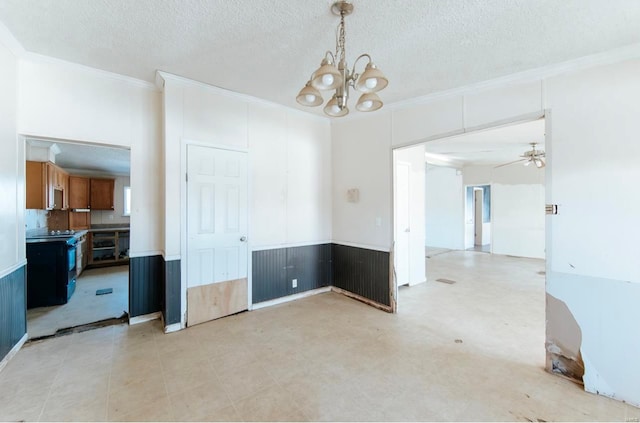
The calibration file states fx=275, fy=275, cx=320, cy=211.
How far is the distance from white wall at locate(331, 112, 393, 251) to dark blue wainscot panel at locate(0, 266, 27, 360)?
147 inches

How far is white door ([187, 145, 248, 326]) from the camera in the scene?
3.27m

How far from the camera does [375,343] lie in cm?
288

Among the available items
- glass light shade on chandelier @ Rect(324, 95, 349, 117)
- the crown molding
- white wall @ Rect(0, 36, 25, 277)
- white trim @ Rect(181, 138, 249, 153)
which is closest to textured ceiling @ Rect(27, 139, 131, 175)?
white wall @ Rect(0, 36, 25, 277)

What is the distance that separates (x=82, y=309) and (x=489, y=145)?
765cm

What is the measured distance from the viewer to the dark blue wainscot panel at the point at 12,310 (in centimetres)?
241

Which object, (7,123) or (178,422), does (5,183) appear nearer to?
(7,123)

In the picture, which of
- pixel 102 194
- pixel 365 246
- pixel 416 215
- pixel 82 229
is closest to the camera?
pixel 365 246

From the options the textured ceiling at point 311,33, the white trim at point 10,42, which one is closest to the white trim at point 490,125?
the textured ceiling at point 311,33

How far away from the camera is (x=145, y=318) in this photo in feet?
11.0

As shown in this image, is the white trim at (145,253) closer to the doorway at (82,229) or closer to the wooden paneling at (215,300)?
the wooden paneling at (215,300)

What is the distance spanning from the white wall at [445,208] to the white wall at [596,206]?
21.0 ft

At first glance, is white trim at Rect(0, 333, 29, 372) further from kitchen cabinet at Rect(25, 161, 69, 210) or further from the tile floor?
kitchen cabinet at Rect(25, 161, 69, 210)

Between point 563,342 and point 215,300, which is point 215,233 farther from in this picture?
point 563,342

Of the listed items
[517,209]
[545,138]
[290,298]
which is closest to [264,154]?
[290,298]
